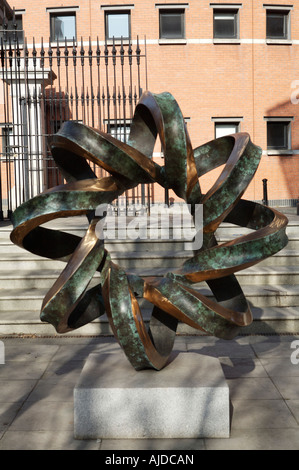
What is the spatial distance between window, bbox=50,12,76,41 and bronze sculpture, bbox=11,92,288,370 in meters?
15.9

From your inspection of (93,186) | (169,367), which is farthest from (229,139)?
(169,367)

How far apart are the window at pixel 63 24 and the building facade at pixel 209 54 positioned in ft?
0.11

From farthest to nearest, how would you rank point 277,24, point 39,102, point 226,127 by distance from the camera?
point 277,24
point 226,127
point 39,102

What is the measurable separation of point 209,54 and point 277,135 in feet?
12.1

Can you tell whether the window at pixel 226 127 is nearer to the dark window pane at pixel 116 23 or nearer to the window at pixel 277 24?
the window at pixel 277 24

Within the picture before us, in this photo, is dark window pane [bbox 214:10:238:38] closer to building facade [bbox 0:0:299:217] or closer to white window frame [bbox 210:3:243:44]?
building facade [bbox 0:0:299:217]

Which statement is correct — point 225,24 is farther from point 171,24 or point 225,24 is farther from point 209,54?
point 171,24

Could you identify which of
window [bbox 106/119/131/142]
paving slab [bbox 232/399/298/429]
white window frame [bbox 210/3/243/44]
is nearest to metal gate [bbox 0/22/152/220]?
window [bbox 106/119/131/142]

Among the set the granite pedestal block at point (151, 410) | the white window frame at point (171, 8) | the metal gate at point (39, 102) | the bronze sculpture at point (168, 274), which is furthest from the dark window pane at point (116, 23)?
the granite pedestal block at point (151, 410)

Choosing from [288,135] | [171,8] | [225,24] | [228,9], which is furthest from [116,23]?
[288,135]

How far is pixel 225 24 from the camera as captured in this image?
1906cm

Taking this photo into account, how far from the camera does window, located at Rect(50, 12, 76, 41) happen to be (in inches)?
746

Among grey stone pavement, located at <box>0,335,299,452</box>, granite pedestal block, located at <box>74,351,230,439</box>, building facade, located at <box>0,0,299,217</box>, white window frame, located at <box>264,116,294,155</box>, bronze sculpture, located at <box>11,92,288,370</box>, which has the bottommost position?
grey stone pavement, located at <box>0,335,299,452</box>
